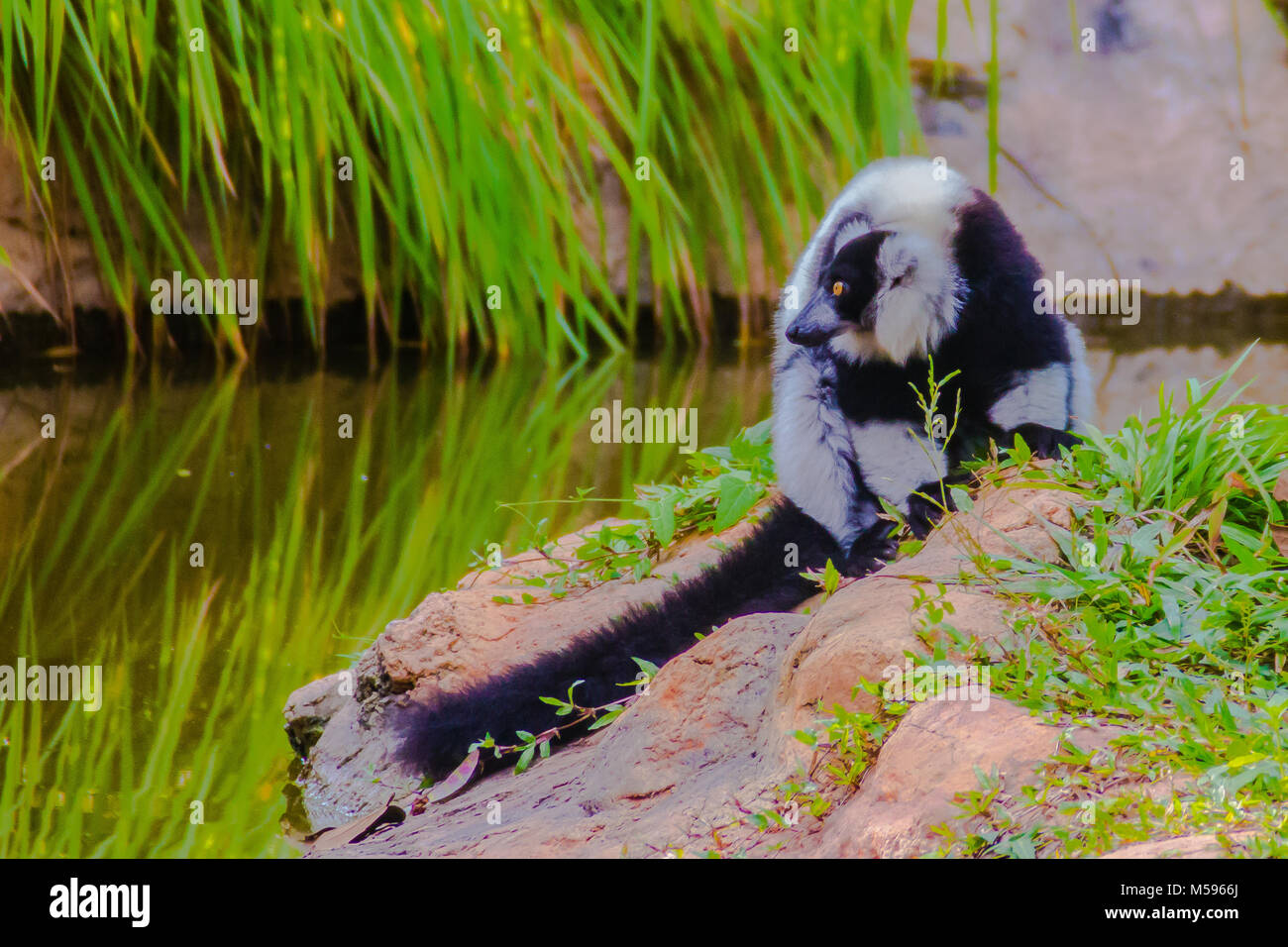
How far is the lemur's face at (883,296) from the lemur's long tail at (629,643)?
0.40m

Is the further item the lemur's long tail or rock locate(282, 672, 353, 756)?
rock locate(282, 672, 353, 756)

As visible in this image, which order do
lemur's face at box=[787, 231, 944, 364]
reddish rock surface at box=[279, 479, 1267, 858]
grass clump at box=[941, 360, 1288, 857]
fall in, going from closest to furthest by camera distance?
grass clump at box=[941, 360, 1288, 857]
reddish rock surface at box=[279, 479, 1267, 858]
lemur's face at box=[787, 231, 944, 364]

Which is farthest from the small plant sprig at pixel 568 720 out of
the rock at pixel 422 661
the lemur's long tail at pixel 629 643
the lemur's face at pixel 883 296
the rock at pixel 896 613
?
the lemur's face at pixel 883 296

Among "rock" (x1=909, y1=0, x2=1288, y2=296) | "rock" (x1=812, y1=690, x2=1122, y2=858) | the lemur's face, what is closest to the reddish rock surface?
"rock" (x1=812, y1=690, x2=1122, y2=858)

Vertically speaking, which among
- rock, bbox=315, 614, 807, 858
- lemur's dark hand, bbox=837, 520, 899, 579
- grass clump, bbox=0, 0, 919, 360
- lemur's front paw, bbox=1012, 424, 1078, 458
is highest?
grass clump, bbox=0, 0, 919, 360

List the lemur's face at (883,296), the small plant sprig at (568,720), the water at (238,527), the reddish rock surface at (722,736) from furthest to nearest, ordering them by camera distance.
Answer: the lemur's face at (883,296) → the small plant sprig at (568,720) → the water at (238,527) → the reddish rock surface at (722,736)

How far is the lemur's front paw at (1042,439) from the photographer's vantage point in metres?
2.14

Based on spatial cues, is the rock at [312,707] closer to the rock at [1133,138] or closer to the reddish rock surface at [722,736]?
the reddish rock surface at [722,736]

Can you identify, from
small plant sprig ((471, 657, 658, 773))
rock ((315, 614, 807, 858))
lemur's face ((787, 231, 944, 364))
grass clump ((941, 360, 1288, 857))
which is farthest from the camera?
lemur's face ((787, 231, 944, 364))

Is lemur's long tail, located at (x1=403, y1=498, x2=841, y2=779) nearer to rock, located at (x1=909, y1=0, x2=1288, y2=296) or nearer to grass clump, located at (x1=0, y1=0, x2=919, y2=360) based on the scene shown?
grass clump, located at (x1=0, y1=0, x2=919, y2=360)

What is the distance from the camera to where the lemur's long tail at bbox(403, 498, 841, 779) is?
1979mm

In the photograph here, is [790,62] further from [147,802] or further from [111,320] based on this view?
[147,802]

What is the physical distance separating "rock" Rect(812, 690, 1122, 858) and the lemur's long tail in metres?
0.74
